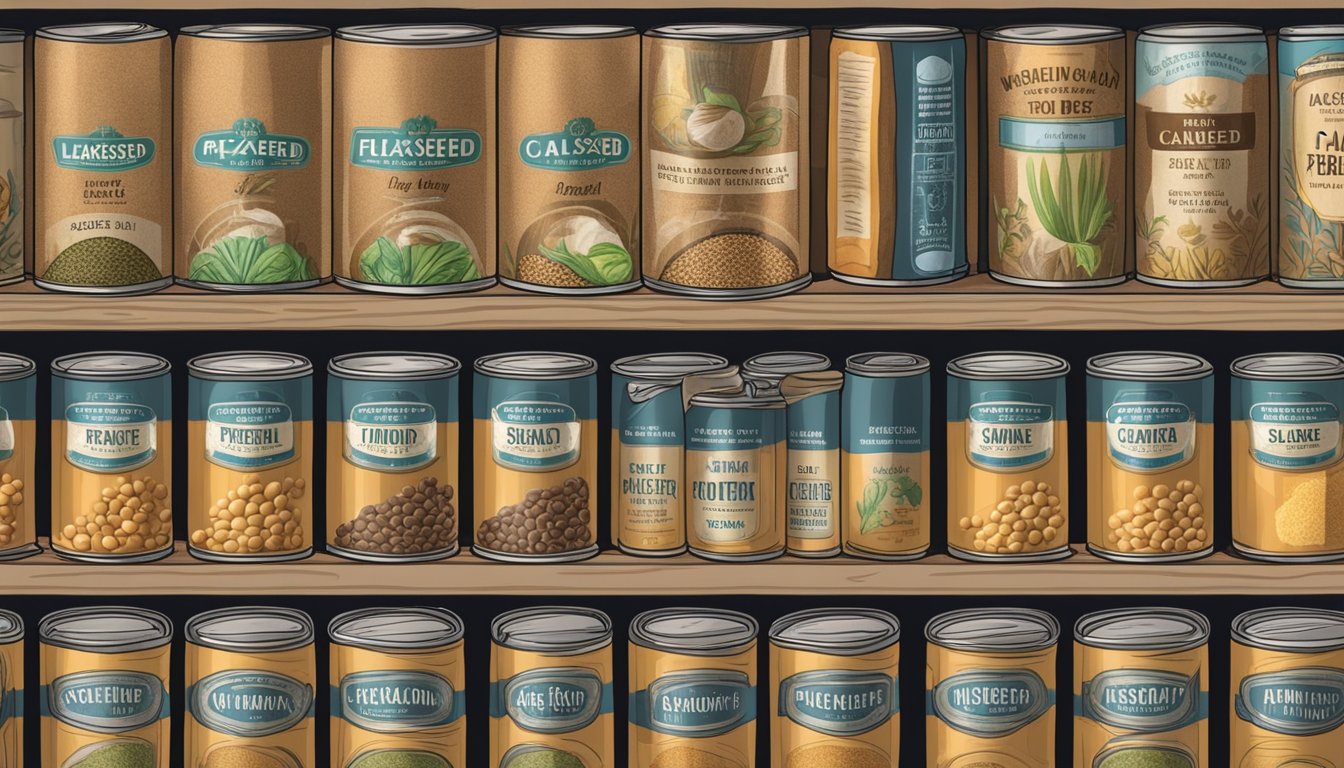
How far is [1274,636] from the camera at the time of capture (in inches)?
68.0

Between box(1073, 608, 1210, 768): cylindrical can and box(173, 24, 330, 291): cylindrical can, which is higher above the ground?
box(173, 24, 330, 291): cylindrical can

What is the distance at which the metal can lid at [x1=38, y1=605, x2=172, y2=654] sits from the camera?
1.71 metres

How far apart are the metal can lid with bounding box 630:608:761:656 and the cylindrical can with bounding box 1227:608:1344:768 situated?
53 centimetres

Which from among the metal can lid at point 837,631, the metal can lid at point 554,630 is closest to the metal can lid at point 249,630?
the metal can lid at point 554,630

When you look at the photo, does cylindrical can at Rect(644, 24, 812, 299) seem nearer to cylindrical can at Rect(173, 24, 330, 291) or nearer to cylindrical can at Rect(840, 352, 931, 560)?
cylindrical can at Rect(840, 352, 931, 560)

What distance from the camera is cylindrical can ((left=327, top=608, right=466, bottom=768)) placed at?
66.6 inches

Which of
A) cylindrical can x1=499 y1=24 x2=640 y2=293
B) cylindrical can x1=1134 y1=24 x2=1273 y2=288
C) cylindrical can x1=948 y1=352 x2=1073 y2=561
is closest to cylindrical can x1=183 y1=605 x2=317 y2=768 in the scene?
cylindrical can x1=499 y1=24 x2=640 y2=293

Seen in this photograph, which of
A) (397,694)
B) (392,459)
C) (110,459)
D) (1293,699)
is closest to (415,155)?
(392,459)

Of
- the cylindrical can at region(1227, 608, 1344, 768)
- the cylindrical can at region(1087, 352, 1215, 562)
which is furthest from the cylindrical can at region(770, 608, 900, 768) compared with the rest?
the cylindrical can at region(1227, 608, 1344, 768)

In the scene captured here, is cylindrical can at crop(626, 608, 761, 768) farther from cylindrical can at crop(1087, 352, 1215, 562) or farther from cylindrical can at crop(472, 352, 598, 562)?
cylindrical can at crop(1087, 352, 1215, 562)

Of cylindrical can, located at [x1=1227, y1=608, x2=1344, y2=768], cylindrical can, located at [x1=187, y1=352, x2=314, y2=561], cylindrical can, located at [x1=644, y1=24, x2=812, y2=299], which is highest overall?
cylindrical can, located at [x1=644, y1=24, x2=812, y2=299]

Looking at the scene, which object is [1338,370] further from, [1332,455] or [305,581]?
[305,581]

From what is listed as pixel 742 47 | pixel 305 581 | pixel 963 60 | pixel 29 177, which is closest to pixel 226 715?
pixel 305 581

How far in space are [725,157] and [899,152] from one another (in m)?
0.18
